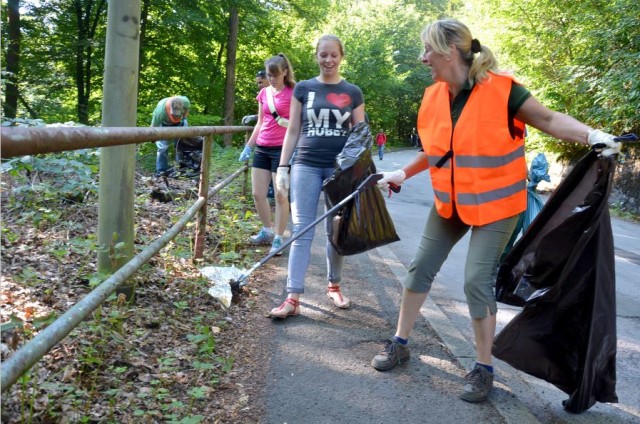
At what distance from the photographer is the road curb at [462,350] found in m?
2.74

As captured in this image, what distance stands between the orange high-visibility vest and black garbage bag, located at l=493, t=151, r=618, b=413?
20 cm

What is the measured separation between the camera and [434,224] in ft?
10.3

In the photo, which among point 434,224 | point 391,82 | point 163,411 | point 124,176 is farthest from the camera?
point 391,82

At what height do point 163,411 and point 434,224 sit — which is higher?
point 434,224

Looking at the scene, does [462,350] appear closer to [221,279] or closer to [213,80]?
[221,279]

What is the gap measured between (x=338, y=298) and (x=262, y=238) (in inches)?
68.4

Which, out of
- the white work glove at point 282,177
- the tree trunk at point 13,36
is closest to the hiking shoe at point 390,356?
the white work glove at point 282,177

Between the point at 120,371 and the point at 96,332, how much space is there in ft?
1.24

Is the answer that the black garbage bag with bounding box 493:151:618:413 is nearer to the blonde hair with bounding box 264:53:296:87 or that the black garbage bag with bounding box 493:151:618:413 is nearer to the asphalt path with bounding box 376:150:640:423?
the asphalt path with bounding box 376:150:640:423

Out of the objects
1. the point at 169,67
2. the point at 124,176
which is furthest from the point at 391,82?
the point at 124,176

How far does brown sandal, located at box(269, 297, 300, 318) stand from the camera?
3793 mm

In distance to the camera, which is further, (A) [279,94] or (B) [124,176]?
(A) [279,94]

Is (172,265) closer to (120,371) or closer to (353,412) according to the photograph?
(120,371)

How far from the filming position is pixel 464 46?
9.34 feet
